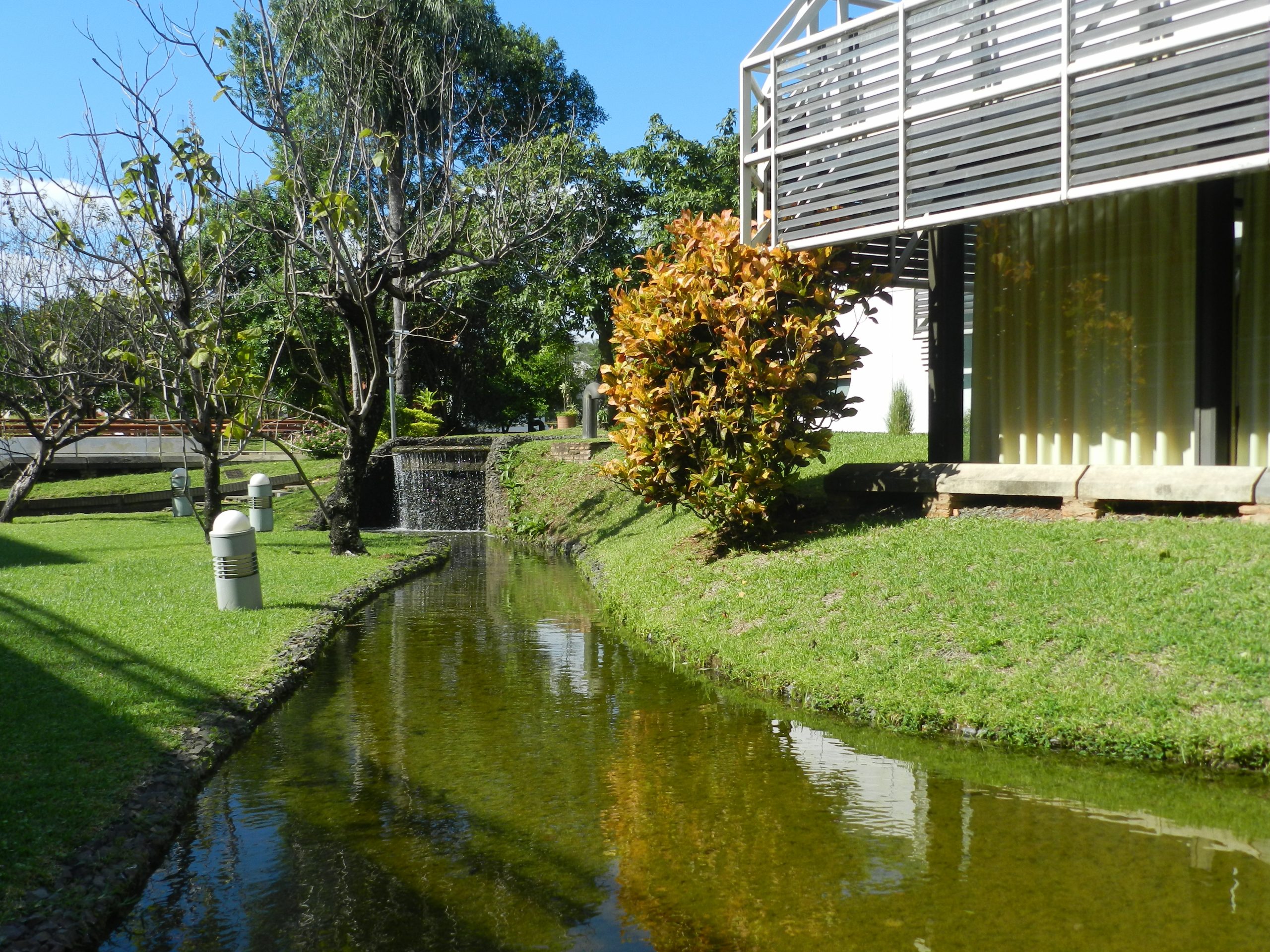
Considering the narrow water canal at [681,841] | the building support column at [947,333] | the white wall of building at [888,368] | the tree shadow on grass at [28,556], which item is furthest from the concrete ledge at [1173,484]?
the white wall of building at [888,368]

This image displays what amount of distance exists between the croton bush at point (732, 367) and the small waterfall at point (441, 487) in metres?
12.6

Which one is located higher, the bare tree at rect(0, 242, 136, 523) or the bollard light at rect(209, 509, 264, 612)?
the bare tree at rect(0, 242, 136, 523)

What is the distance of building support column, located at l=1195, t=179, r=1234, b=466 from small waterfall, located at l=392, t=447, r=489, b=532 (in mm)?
16594

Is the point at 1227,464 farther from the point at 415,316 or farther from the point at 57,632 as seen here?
the point at 415,316

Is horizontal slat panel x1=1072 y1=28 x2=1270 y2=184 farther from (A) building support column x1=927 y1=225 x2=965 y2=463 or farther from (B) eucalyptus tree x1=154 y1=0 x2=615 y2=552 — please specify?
(B) eucalyptus tree x1=154 y1=0 x2=615 y2=552

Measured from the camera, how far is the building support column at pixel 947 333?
10.9 m

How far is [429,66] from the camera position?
2814cm

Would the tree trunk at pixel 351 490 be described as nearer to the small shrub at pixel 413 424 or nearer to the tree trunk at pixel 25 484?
the tree trunk at pixel 25 484

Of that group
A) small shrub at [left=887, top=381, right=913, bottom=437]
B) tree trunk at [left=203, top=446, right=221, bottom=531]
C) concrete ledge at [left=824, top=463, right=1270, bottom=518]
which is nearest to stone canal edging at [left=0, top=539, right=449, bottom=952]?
concrete ledge at [left=824, top=463, right=1270, bottom=518]

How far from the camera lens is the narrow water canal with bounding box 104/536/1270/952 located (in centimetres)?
403

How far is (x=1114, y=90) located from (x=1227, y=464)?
3267 millimetres

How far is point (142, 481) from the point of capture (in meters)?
29.4

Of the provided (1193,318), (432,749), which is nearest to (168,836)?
(432,749)

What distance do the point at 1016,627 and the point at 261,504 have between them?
1501 cm
